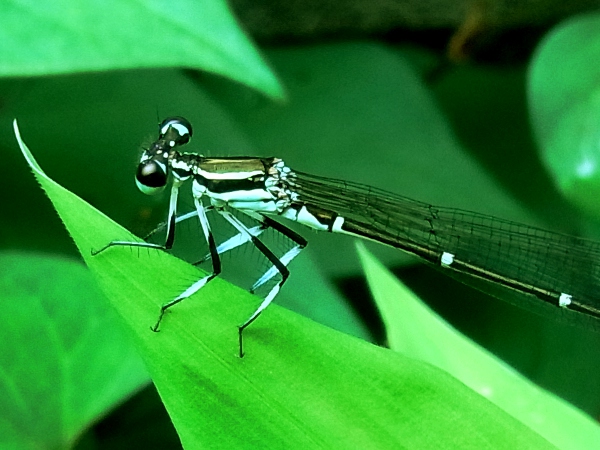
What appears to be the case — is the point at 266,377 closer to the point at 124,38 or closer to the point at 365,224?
the point at 124,38

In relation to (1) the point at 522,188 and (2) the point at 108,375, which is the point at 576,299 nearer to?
(1) the point at 522,188

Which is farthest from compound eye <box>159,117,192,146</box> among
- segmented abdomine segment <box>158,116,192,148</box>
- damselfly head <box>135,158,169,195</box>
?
damselfly head <box>135,158,169,195</box>

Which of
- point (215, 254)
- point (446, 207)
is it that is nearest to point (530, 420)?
point (215, 254)

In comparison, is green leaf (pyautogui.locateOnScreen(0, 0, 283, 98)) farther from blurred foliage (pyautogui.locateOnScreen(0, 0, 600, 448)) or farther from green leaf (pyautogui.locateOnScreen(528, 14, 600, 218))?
green leaf (pyautogui.locateOnScreen(528, 14, 600, 218))

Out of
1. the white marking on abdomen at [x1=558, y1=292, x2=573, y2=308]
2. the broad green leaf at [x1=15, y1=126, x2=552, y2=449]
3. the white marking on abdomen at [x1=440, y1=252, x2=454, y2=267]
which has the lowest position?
the broad green leaf at [x1=15, y1=126, x2=552, y2=449]

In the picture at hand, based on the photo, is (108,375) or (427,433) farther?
(108,375)

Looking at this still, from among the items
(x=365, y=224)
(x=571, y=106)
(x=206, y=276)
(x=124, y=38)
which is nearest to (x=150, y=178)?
(x=124, y=38)
